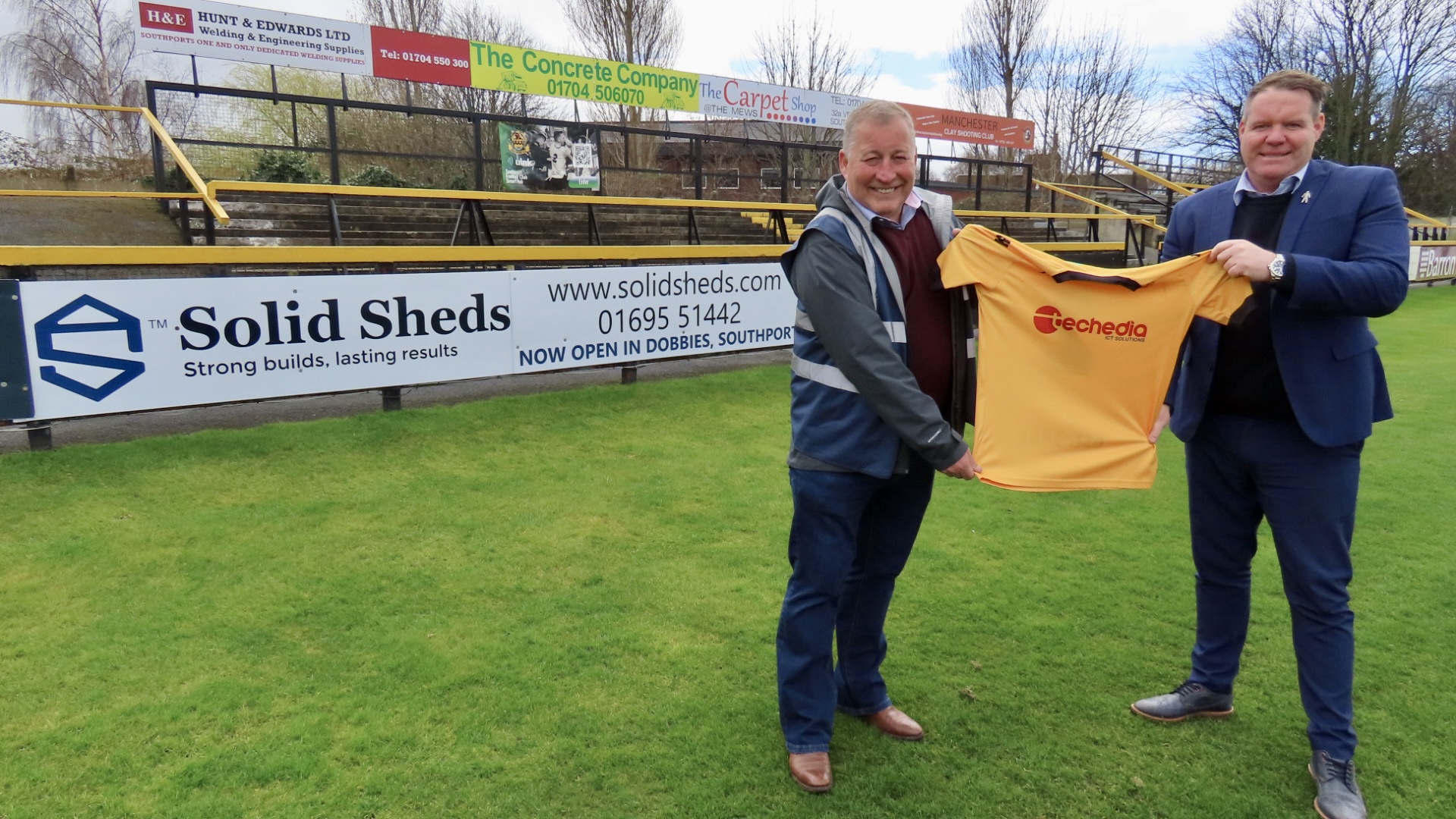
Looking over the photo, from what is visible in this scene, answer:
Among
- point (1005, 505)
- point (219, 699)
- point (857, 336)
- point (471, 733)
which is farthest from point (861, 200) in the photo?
point (1005, 505)

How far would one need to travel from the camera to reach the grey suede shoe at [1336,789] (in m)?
2.37

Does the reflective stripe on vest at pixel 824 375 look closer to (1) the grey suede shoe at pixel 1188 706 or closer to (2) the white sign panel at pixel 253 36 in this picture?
(1) the grey suede shoe at pixel 1188 706

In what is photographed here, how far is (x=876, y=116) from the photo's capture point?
2305mm

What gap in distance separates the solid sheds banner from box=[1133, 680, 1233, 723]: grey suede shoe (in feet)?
18.5

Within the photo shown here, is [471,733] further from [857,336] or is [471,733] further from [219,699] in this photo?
[857,336]

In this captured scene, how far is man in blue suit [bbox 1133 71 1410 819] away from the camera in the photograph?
227 cm

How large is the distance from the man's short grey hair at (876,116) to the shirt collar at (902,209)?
136 millimetres

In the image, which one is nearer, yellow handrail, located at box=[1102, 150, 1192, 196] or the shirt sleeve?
the shirt sleeve

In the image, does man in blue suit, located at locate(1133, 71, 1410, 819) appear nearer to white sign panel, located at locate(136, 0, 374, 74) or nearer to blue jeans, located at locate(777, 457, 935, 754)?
blue jeans, located at locate(777, 457, 935, 754)

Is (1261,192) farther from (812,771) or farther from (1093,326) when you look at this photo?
(812,771)

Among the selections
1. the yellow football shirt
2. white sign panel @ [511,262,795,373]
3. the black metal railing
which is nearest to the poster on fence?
the black metal railing

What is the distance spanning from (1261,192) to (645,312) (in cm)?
612

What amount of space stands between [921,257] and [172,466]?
494 centimetres

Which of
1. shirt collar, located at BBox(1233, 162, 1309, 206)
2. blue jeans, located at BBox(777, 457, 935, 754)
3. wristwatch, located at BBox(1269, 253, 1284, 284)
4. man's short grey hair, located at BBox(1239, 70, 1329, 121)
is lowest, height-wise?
blue jeans, located at BBox(777, 457, 935, 754)
